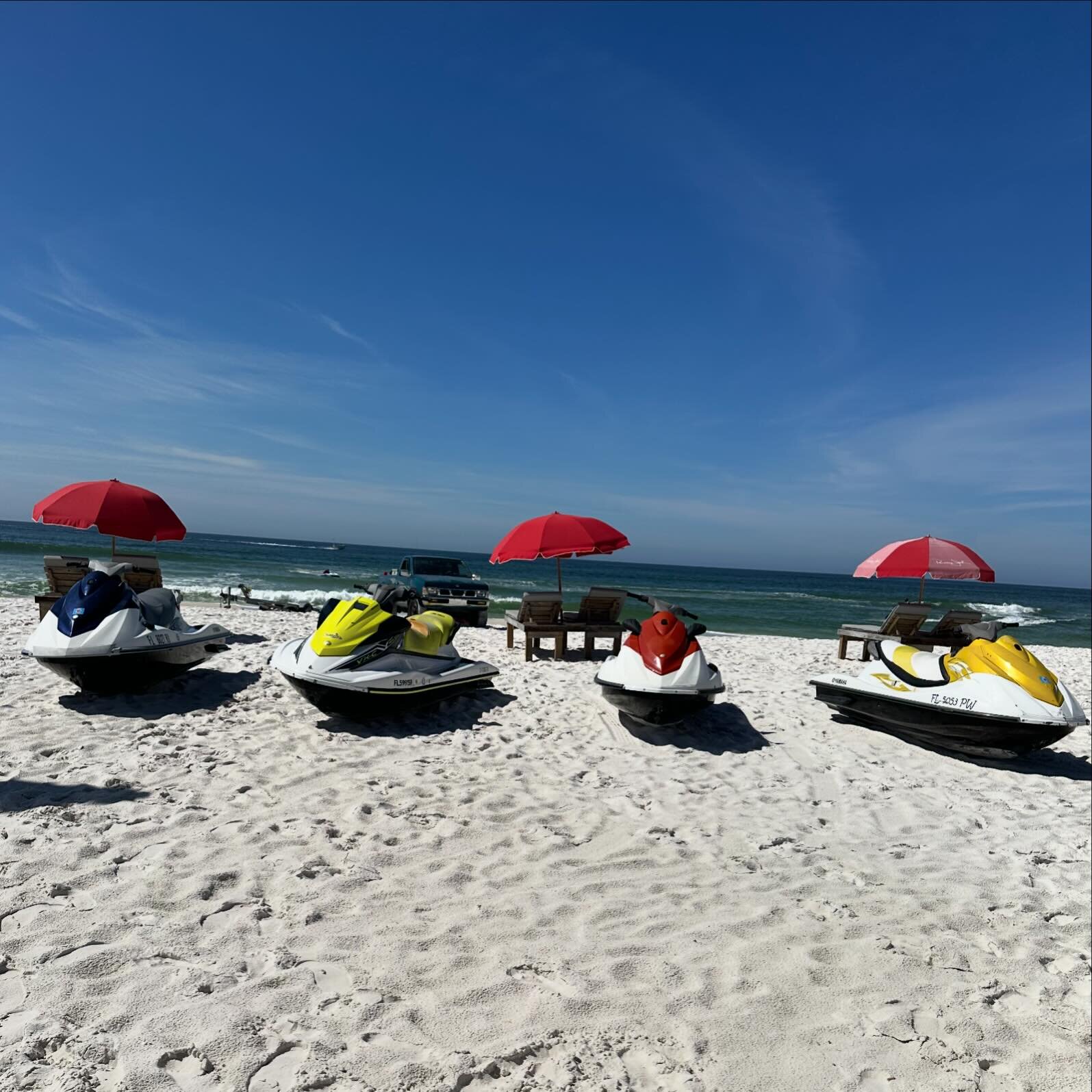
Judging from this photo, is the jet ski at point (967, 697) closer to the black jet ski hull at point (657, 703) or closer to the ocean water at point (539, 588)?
the black jet ski hull at point (657, 703)

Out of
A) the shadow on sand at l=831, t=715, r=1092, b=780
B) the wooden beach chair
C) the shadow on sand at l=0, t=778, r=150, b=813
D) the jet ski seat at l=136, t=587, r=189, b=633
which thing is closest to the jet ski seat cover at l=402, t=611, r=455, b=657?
the jet ski seat at l=136, t=587, r=189, b=633

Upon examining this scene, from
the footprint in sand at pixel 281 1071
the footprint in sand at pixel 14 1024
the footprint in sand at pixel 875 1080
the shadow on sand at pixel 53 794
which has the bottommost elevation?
the footprint in sand at pixel 875 1080

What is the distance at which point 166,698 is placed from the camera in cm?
683

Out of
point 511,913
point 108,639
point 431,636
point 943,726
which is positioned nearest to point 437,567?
point 431,636

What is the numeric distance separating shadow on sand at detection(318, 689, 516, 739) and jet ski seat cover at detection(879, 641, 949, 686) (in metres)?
→ 4.17

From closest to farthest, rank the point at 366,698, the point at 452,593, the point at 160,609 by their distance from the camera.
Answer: the point at 366,698, the point at 160,609, the point at 452,593

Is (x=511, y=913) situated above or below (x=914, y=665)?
below

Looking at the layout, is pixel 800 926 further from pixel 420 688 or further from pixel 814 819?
pixel 420 688

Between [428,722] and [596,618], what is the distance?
4.72m

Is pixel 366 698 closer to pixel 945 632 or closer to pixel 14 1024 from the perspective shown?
pixel 14 1024

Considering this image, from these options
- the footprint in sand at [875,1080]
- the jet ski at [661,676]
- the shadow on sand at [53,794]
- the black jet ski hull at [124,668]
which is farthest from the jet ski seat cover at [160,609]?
the footprint in sand at [875,1080]

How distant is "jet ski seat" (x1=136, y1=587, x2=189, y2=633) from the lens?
22.7ft

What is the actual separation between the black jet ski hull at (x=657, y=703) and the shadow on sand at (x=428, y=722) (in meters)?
1.27

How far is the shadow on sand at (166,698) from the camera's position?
6.34m
